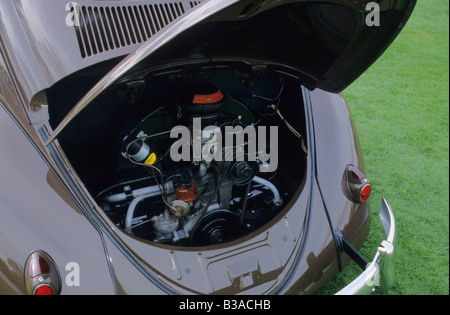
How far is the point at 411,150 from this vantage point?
3.62 metres

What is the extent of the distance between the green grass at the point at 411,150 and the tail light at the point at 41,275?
62.7 inches

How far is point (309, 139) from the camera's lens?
198cm

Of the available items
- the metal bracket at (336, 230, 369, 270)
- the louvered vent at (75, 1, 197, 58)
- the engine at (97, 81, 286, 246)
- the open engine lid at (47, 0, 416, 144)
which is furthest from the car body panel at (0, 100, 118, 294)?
the metal bracket at (336, 230, 369, 270)

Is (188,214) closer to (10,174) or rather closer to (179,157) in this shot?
(179,157)

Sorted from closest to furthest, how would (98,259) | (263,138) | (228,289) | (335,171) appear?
1. (98,259)
2. (228,289)
3. (335,171)
4. (263,138)

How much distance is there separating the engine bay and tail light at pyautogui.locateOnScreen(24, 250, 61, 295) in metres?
0.54

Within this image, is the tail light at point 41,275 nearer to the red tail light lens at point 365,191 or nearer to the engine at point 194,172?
the engine at point 194,172

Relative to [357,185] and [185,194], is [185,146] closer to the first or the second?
[185,194]

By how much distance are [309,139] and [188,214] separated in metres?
0.77

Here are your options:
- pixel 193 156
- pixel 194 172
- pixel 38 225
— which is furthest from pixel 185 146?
pixel 38 225

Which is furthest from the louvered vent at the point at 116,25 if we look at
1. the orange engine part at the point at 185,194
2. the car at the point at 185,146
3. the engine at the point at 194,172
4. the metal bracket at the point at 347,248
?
the metal bracket at the point at 347,248

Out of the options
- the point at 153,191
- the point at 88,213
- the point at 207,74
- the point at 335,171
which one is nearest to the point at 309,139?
the point at 335,171

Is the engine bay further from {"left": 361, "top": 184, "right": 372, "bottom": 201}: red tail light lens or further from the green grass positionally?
the green grass

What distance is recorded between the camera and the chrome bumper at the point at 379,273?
1459 mm
